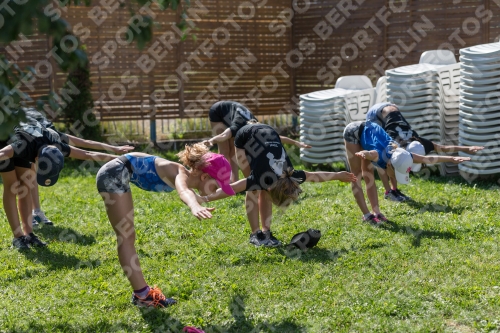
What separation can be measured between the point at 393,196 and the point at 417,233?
60.8 inches

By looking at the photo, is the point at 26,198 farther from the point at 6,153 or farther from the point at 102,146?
the point at 102,146


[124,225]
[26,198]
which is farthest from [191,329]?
[26,198]

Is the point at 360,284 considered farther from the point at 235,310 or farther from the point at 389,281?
the point at 235,310

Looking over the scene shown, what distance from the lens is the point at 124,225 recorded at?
4.80 metres

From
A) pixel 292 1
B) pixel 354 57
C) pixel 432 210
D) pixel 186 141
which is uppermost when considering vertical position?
pixel 292 1

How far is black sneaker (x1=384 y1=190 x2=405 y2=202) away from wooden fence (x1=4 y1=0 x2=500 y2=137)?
3.53 meters

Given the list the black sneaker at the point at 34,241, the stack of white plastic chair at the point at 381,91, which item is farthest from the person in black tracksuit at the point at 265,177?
the stack of white plastic chair at the point at 381,91

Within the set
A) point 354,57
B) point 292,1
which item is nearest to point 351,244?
point 354,57

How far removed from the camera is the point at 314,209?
24.9 ft

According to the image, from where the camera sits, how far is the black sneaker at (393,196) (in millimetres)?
7867

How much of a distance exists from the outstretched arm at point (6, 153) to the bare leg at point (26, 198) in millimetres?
557

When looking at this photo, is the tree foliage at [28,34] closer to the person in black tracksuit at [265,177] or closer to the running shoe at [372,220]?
the person in black tracksuit at [265,177]

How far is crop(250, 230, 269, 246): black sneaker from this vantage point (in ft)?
20.7

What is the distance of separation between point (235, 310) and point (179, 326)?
17.1 inches
